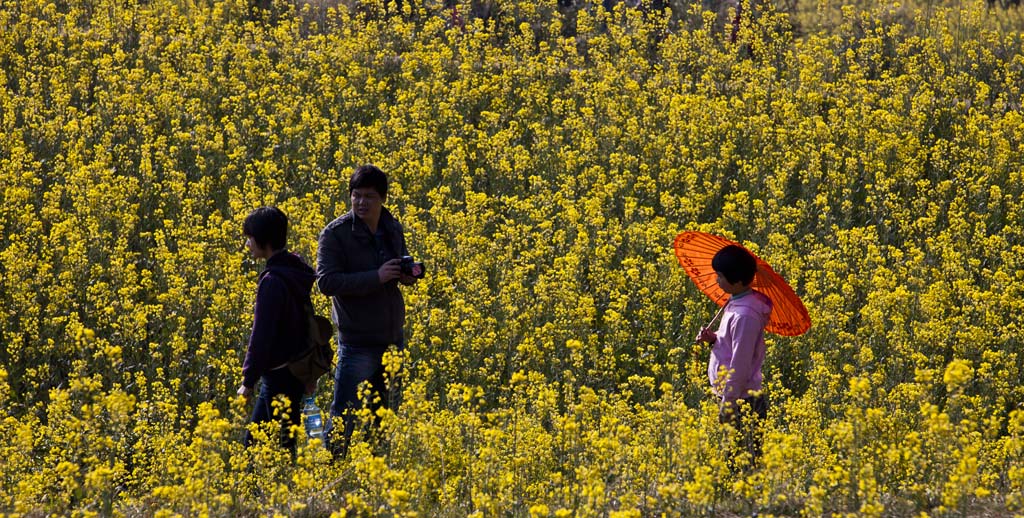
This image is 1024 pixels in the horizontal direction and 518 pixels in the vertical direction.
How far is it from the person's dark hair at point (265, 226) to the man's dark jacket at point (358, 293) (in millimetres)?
330

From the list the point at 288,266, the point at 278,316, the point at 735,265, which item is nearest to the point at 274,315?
the point at 278,316

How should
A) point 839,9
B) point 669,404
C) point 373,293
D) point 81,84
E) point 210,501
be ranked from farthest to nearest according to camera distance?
point 839,9 < point 81,84 < point 373,293 < point 669,404 < point 210,501

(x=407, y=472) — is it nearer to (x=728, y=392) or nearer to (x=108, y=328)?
(x=728, y=392)

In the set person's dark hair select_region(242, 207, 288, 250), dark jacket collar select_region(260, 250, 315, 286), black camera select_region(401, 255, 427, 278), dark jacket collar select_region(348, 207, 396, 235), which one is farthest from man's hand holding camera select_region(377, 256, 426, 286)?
person's dark hair select_region(242, 207, 288, 250)

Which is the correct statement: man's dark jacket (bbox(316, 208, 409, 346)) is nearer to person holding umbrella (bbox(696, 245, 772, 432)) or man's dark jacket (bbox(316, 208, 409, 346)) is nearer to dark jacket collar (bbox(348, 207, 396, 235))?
dark jacket collar (bbox(348, 207, 396, 235))

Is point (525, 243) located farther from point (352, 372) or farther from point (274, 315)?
point (274, 315)

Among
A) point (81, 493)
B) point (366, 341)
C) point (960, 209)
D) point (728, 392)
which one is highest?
point (366, 341)

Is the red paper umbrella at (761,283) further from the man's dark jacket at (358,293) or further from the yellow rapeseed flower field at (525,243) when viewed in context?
the man's dark jacket at (358,293)

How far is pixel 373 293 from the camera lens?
19.7 feet

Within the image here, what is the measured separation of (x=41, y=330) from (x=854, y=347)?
6.12 m

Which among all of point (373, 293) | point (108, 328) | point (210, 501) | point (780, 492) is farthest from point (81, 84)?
point (780, 492)

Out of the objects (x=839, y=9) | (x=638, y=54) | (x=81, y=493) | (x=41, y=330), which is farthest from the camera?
(x=839, y=9)

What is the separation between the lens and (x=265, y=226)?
18.4 ft

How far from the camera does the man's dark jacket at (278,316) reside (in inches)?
221
